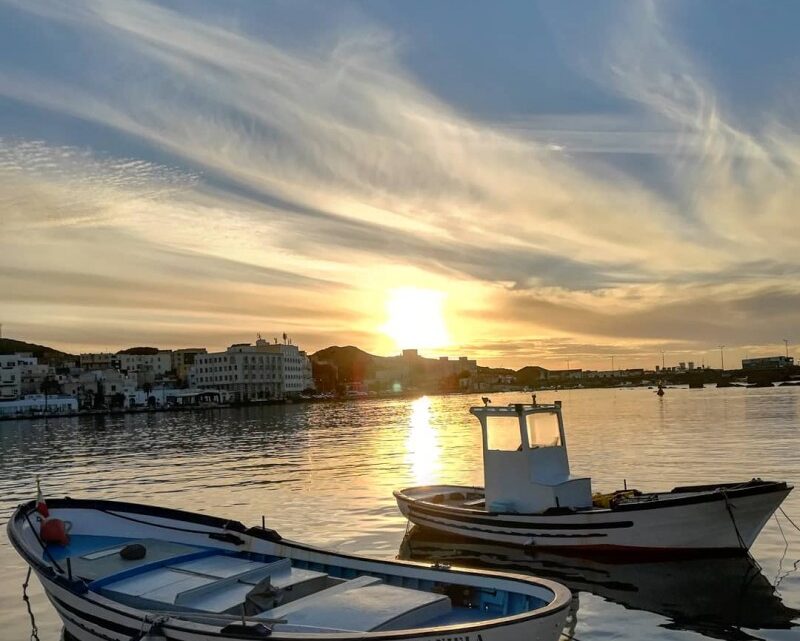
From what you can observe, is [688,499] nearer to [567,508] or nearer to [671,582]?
[671,582]

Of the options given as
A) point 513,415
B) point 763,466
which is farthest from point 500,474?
point 763,466

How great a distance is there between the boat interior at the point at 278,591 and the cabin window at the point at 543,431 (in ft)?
31.1

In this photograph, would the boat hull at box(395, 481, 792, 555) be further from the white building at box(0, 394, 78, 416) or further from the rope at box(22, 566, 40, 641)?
the white building at box(0, 394, 78, 416)

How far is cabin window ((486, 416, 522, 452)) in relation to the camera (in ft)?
71.6

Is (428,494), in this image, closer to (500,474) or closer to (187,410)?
(500,474)

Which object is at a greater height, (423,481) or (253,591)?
(253,591)

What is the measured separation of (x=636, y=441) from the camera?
60938mm

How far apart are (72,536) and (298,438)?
60.4 m

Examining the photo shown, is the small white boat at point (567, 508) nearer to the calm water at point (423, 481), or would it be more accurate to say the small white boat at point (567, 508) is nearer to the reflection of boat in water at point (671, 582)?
the reflection of boat in water at point (671, 582)

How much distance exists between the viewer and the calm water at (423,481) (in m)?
16.9

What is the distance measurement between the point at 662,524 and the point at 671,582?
72.1 inches

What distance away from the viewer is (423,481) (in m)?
41.0

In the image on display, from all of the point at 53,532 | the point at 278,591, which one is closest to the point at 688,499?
the point at 278,591

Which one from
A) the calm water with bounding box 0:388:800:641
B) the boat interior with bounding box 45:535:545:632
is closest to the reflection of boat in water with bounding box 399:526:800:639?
the calm water with bounding box 0:388:800:641
